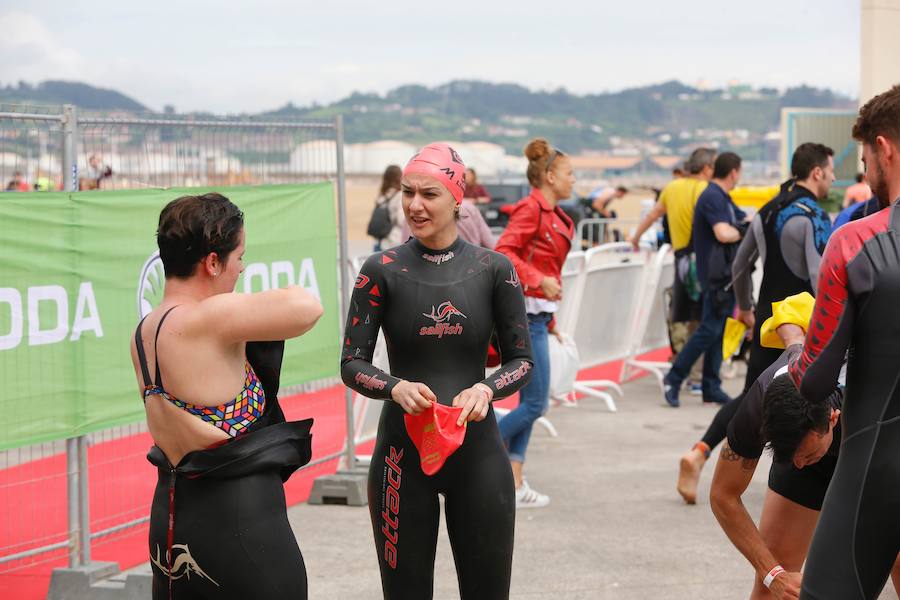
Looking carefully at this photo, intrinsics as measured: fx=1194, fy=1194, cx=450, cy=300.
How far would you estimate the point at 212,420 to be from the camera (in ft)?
10.6

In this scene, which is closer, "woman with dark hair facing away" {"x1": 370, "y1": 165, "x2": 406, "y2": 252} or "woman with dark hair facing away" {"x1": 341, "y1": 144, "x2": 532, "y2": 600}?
"woman with dark hair facing away" {"x1": 341, "y1": 144, "x2": 532, "y2": 600}

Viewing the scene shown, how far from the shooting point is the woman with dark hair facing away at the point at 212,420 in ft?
10.3

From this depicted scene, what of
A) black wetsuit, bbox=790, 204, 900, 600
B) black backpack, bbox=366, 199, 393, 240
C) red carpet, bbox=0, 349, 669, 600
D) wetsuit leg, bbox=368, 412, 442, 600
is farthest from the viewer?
black backpack, bbox=366, 199, 393, 240

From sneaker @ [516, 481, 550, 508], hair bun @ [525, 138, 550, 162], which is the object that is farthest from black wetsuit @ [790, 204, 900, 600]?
sneaker @ [516, 481, 550, 508]

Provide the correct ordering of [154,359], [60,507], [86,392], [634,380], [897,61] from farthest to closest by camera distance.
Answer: [897,61] < [634,380] < [60,507] < [86,392] < [154,359]

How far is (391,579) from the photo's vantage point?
4.08 m

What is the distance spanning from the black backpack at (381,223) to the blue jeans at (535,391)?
6103 millimetres

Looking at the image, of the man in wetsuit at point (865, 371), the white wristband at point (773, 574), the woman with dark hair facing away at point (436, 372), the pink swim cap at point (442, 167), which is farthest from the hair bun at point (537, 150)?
the man in wetsuit at point (865, 371)

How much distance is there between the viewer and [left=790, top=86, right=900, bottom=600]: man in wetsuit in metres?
3.04

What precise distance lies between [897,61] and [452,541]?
54.5ft

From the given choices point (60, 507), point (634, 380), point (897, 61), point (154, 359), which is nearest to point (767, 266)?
point (60, 507)

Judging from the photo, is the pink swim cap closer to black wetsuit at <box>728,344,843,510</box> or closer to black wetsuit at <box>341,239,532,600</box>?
black wetsuit at <box>341,239,532,600</box>

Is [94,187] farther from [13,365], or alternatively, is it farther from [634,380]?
[634,380]

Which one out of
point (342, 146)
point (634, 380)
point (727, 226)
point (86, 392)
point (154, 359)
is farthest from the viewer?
point (634, 380)
